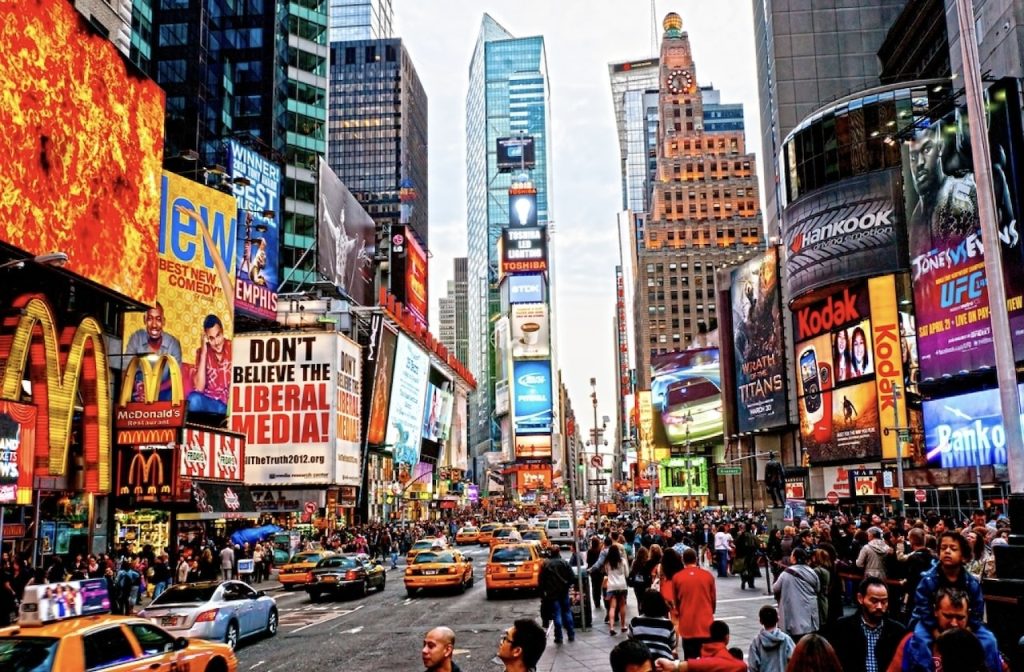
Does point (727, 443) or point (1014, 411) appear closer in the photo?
point (1014, 411)

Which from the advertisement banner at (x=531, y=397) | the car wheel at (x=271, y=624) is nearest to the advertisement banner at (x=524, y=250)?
the advertisement banner at (x=531, y=397)

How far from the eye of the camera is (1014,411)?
10914 mm

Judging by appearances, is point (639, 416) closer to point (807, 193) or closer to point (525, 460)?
point (525, 460)

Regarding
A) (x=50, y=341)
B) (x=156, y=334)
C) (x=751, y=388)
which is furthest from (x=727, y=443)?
(x=50, y=341)

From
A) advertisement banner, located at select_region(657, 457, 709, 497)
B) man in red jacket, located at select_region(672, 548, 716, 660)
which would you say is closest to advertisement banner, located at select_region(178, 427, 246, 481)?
man in red jacket, located at select_region(672, 548, 716, 660)

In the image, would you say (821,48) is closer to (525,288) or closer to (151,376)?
(151,376)

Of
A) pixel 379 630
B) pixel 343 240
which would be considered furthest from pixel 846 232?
pixel 379 630

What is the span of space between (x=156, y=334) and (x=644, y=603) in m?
37.8

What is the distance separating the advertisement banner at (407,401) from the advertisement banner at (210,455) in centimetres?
3884

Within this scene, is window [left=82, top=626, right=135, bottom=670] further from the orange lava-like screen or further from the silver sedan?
the orange lava-like screen

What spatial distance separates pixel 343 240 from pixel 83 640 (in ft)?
238

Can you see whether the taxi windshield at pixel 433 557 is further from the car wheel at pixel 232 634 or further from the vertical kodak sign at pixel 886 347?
the vertical kodak sign at pixel 886 347

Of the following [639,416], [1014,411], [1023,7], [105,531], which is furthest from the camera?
[639,416]

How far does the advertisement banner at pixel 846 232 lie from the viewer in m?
64.5
